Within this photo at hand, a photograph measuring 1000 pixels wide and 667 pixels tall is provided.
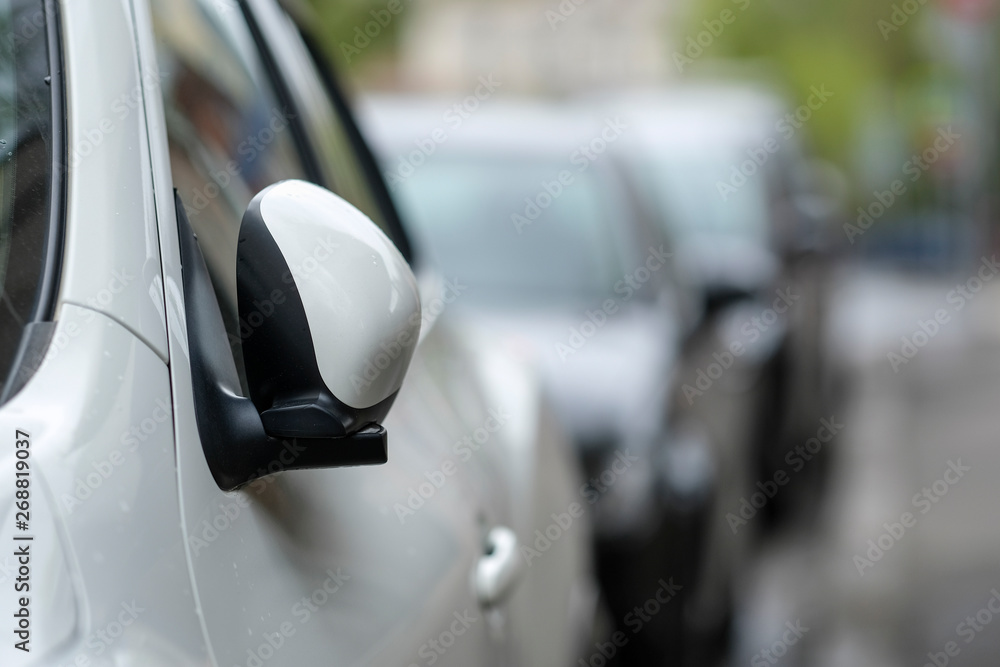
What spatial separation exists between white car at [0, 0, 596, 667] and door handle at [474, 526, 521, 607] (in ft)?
0.55

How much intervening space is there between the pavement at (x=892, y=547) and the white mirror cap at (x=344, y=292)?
3.59 metres

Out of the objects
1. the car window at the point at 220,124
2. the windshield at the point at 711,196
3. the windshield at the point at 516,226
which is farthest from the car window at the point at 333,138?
the windshield at the point at 711,196

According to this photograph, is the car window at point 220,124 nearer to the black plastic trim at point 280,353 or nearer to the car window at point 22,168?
the black plastic trim at point 280,353

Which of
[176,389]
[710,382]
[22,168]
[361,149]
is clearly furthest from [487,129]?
[176,389]

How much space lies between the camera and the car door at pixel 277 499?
1.32 m

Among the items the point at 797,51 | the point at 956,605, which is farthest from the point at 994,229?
the point at 956,605

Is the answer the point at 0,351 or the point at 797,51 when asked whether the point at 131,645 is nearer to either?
the point at 0,351

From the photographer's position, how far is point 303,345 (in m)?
1.36

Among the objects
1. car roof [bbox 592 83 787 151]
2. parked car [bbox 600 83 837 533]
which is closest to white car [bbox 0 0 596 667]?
parked car [bbox 600 83 837 533]

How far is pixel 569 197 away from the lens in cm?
497

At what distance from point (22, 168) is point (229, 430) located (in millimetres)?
372

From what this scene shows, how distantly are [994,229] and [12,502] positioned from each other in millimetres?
24149

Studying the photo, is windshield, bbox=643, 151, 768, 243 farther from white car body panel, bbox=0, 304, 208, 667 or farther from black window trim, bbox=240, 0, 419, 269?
white car body panel, bbox=0, 304, 208, 667

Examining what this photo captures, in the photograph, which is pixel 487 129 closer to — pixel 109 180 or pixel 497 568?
pixel 497 568
